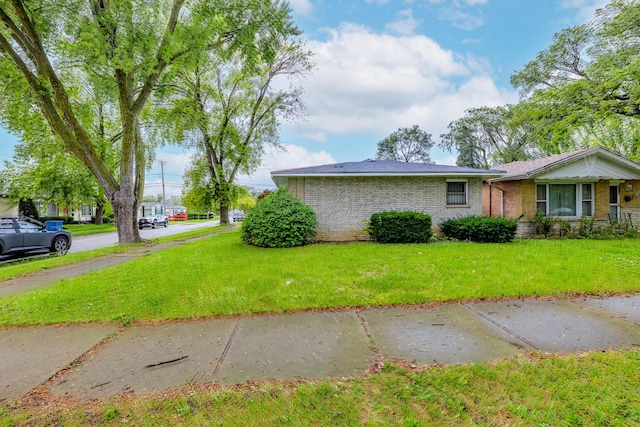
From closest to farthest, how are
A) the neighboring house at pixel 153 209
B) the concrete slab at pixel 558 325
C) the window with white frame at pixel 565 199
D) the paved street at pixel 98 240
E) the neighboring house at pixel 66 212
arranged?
the concrete slab at pixel 558 325
the window with white frame at pixel 565 199
the paved street at pixel 98 240
the neighboring house at pixel 66 212
the neighboring house at pixel 153 209

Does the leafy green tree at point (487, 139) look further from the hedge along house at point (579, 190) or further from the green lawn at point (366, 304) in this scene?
the green lawn at point (366, 304)

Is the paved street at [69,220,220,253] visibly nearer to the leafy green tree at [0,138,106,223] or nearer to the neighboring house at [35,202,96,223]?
the leafy green tree at [0,138,106,223]

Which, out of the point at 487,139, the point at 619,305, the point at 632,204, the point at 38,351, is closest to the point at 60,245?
the point at 38,351

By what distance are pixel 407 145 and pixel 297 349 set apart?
46497mm

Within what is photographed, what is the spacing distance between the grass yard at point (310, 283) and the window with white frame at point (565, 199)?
15.9 ft

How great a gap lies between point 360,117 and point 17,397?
75.5 ft

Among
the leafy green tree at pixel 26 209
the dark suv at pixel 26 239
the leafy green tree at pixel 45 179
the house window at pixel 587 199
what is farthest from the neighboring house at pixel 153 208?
the house window at pixel 587 199

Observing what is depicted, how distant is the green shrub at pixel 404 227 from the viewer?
10.5m

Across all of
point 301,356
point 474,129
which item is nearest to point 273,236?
point 301,356

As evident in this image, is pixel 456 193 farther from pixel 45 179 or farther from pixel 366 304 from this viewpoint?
pixel 45 179

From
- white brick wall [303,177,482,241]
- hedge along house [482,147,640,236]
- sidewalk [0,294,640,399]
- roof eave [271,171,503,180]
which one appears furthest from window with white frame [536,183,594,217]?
sidewalk [0,294,640,399]

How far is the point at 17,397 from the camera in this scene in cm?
254

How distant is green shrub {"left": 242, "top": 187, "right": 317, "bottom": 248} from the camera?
994 centimetres

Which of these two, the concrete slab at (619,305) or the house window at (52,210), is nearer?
the concrete slab at (619,305)
